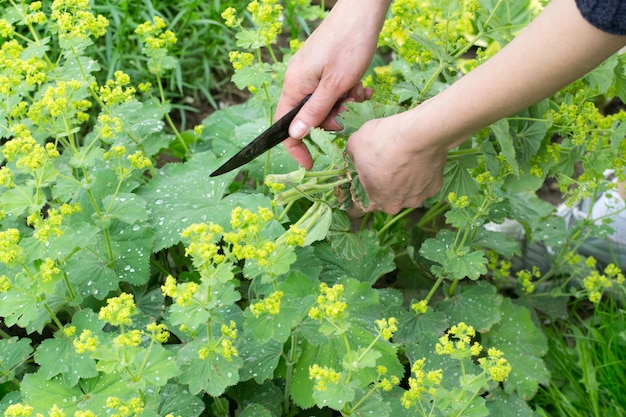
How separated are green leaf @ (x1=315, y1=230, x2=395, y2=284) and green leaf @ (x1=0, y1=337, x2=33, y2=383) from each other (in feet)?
3.22

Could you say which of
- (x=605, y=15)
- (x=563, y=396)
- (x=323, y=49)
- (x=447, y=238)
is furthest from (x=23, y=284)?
(x=563, y=396)

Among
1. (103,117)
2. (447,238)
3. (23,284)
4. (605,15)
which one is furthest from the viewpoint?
(447,238)

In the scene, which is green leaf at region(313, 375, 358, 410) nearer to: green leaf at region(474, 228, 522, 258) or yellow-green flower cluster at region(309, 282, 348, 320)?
yellow-green flower cluster at region(309, 282, 348, 320)

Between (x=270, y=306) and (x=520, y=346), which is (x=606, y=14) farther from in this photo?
(x=520, y=346)

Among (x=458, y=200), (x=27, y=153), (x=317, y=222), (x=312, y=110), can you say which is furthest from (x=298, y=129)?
(x=27, y=153)

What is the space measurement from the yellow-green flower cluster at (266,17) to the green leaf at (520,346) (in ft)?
4.23

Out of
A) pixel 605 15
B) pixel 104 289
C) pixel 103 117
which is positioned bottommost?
pixel 104 289

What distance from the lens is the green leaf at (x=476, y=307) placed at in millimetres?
2438

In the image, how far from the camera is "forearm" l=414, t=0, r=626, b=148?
1.44 m

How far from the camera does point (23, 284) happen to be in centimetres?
194

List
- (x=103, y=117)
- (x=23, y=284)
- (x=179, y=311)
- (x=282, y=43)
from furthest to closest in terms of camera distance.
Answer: (x=282, y=43) < (x=103, y=117) < (x=23, y=284) < (x=179, y=311)

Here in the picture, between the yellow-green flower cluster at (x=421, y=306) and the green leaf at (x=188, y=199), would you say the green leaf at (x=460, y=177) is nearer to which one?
the yellow-green flower cluster at (x=421, y=306)

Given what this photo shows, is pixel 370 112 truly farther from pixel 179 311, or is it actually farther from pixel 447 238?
pixel 179 311

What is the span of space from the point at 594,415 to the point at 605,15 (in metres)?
1.67
